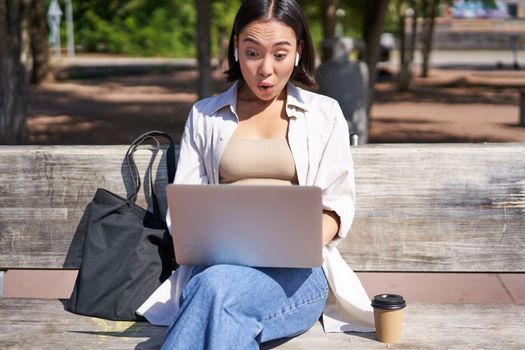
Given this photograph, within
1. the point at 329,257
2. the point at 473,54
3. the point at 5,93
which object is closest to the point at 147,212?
the point at 329,257

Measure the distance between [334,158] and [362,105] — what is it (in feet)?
27.7

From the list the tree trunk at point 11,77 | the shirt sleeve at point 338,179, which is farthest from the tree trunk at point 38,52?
the shirt sleeve at point 338,179

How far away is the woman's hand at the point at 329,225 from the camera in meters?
3.24

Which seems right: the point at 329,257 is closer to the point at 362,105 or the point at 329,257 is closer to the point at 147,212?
the point at 147,212

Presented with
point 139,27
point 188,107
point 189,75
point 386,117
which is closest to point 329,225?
point 386,117

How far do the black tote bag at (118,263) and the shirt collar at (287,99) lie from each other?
0.53 m

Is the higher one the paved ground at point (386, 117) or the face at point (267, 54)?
the face at point (267, 54)

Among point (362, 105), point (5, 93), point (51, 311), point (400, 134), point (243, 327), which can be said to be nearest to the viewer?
point (243, 327)

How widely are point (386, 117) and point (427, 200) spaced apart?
14.1 metres

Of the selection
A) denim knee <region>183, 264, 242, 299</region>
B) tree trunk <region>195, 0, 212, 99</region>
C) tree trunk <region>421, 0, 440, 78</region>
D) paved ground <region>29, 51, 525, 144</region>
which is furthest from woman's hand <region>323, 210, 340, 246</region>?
tree trunk <region>421, 0, 440, 78</region>

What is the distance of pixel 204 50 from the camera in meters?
13.3

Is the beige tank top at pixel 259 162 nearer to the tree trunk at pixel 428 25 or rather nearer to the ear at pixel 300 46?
the ear at pixel 300 46

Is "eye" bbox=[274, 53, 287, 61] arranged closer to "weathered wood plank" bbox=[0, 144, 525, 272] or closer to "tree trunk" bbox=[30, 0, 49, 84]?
"weathered wood plank" bbox=[0, 144, 525, 272]

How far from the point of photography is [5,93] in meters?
9.62
